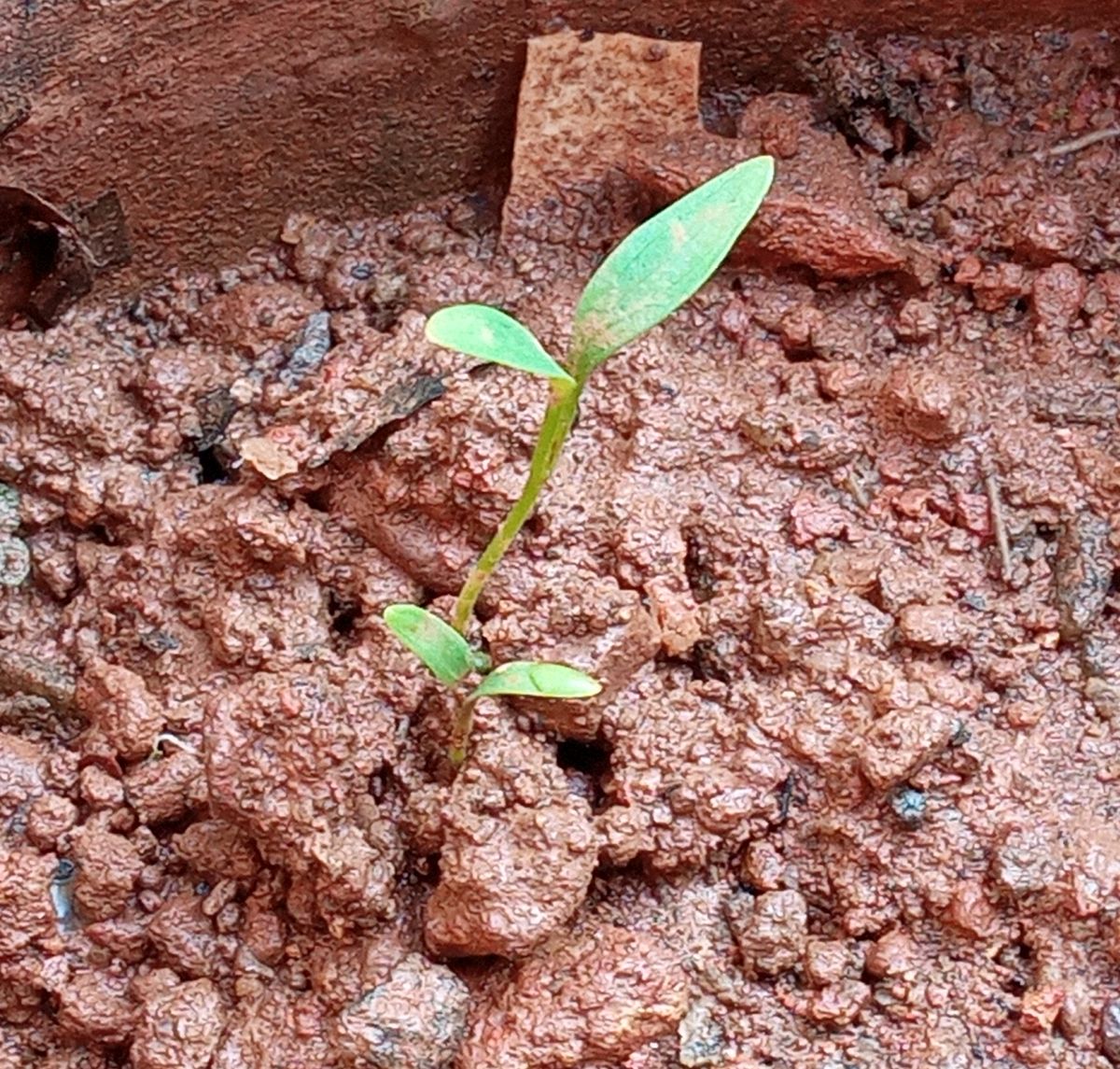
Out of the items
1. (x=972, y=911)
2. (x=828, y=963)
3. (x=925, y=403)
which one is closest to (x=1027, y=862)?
(x=972, y=911)

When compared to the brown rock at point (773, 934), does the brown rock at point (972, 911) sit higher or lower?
lower

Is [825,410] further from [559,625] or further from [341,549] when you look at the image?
[341,549]

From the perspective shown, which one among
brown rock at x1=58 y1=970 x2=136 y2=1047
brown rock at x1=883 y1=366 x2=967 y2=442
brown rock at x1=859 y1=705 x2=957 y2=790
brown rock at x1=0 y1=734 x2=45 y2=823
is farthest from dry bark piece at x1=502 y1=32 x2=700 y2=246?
brown rock at x1=58 y1=970 x2=136 y2=1047

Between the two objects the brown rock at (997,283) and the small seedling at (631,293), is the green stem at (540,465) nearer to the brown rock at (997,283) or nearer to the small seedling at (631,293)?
the small seedling at (631,293)

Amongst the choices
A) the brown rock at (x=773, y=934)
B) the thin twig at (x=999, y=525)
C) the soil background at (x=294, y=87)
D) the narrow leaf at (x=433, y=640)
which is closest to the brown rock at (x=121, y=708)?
the narrow leaf at (x=433, y=640)

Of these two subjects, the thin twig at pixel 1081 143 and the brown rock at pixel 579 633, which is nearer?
the brown rock at pixel 579 633
